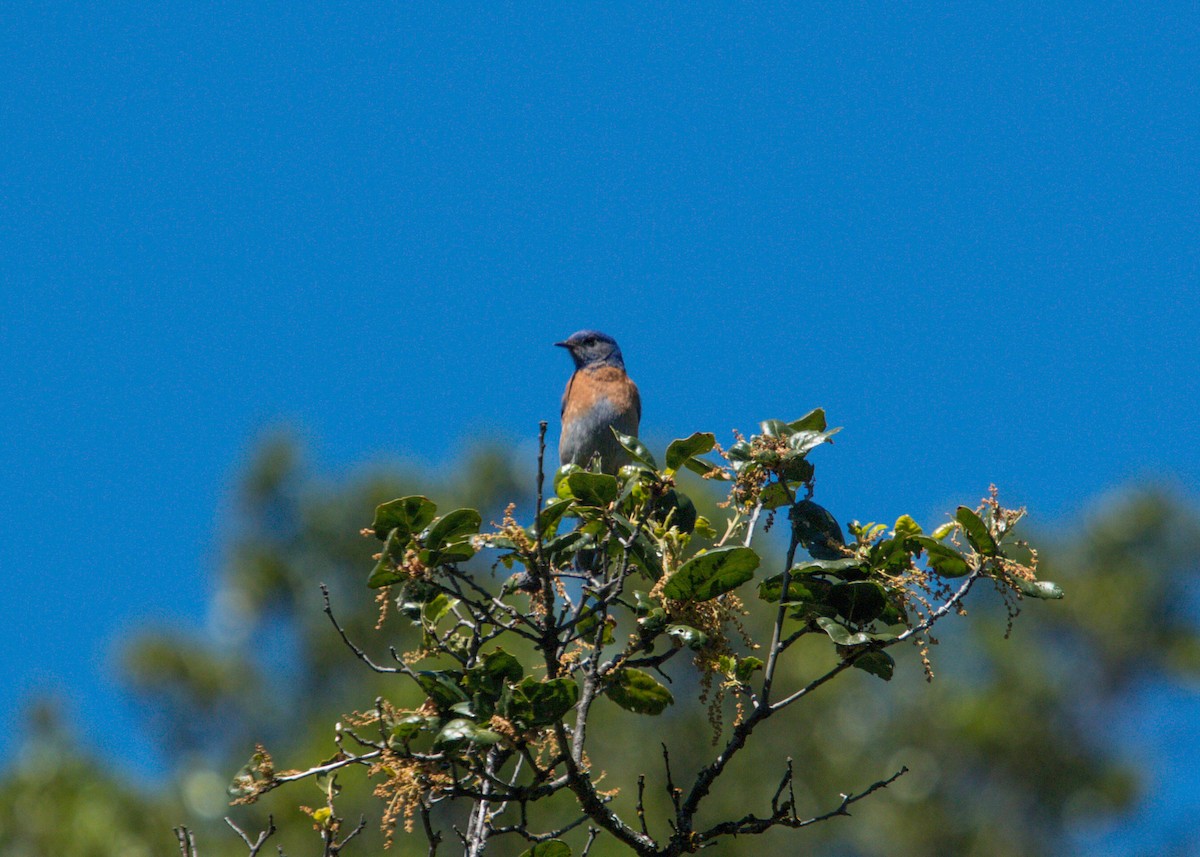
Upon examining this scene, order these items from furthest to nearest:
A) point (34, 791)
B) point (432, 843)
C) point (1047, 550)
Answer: point (1047, 550), point (34, 791), point (432, 843)

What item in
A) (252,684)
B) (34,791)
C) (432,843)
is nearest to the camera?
(432,843)

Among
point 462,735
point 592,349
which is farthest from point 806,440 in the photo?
point 592,349

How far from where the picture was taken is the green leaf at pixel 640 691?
3734mm

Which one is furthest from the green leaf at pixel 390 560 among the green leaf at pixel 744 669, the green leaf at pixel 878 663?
the green leaf at pixel 878 663

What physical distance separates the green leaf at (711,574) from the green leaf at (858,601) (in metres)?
0.28

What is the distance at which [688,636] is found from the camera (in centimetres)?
339

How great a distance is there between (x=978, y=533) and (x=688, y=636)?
0.81 metres

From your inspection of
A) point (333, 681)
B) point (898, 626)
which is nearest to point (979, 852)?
point (333, 681)

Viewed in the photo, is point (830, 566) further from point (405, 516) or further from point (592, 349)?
point (592, 349)

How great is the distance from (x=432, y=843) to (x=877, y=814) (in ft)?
53.1

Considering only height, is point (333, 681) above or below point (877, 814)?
above

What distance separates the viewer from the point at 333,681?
23547mm

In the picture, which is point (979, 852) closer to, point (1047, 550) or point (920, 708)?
point (920, 708)

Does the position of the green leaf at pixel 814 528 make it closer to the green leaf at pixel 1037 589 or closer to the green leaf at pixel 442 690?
the green leaf at pixel 1037 589
